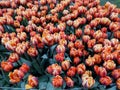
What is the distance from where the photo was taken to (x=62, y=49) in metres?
2.54

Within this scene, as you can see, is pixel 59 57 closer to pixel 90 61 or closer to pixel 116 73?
pixel 90 61

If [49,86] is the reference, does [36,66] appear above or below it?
above

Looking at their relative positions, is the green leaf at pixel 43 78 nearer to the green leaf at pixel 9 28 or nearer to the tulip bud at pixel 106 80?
the tulip bud at pixel 106 80

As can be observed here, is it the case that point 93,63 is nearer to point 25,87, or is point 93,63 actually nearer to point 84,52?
point 84,52

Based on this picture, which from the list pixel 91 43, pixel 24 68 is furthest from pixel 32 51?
pixel 91 43

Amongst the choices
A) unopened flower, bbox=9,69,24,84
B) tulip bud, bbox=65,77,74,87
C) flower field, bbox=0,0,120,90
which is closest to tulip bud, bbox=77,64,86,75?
flower field, bbox=0,0,120,90

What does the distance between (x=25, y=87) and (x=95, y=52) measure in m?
0.66

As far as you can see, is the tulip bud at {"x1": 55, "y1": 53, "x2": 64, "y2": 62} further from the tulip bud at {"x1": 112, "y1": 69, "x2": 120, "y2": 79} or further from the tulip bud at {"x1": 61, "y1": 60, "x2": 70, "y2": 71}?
the tulip bud at {"x1": 112, "y1": 69, "x2": 120, "y2": 79}

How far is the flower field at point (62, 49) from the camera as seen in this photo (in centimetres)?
241

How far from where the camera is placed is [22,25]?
3.12 meters

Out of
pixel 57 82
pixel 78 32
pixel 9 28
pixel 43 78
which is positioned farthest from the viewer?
pixel 9 28

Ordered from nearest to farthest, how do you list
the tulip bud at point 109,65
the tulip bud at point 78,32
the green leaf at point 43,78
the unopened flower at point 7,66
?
the tulip bud at point 109,65 → the unopened flower at point 7,66 → the green leaf at point 43,78 → the tulip bud at point 78,32

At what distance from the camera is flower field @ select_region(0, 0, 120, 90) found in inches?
94.9

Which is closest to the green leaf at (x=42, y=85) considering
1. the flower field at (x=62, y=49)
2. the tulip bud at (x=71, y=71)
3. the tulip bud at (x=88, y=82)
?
the flower field at (x=62, y=49)
